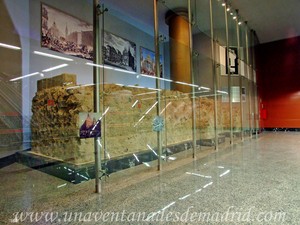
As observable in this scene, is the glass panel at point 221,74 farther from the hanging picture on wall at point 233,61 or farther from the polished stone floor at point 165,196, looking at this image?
the polished stone floor at point 165,196

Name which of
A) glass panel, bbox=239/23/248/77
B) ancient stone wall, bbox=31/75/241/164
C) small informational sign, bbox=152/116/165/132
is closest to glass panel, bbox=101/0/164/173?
ancient stone wall, bbox=31/75/241/164

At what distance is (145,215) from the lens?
1.51 meters

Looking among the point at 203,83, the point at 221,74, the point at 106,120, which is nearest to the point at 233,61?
the point at 221,74

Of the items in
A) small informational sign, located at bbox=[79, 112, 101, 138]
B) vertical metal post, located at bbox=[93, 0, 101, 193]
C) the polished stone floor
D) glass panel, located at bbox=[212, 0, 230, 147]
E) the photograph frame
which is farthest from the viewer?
the photograph frame

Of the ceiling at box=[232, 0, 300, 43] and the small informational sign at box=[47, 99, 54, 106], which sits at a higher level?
the ceiling at box=[232, 0, 300, 43]

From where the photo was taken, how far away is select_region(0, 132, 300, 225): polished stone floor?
→ 4.84 feet

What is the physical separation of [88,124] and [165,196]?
3.13ft

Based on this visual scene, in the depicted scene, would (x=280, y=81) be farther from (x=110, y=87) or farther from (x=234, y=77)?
(x=110, y=87)

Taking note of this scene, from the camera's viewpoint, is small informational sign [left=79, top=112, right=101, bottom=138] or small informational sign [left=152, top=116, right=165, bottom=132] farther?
small informational sign [left=152, top=116, right=165, bottom=132]

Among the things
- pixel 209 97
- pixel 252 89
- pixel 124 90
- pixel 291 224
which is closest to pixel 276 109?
pixel 252 89

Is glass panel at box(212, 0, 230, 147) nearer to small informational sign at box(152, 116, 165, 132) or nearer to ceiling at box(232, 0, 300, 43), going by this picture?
ceiling at box(232, 0, 300, 43)

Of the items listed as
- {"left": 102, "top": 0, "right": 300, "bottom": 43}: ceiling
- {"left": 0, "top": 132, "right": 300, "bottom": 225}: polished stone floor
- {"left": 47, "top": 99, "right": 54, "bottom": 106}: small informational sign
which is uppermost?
{"left": 102, "top": 0, "right": 300, "bottom": 43}: ceiling

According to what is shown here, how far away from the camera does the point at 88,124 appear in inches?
79.7

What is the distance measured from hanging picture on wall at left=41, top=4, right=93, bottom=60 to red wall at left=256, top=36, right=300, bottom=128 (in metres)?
7.52
